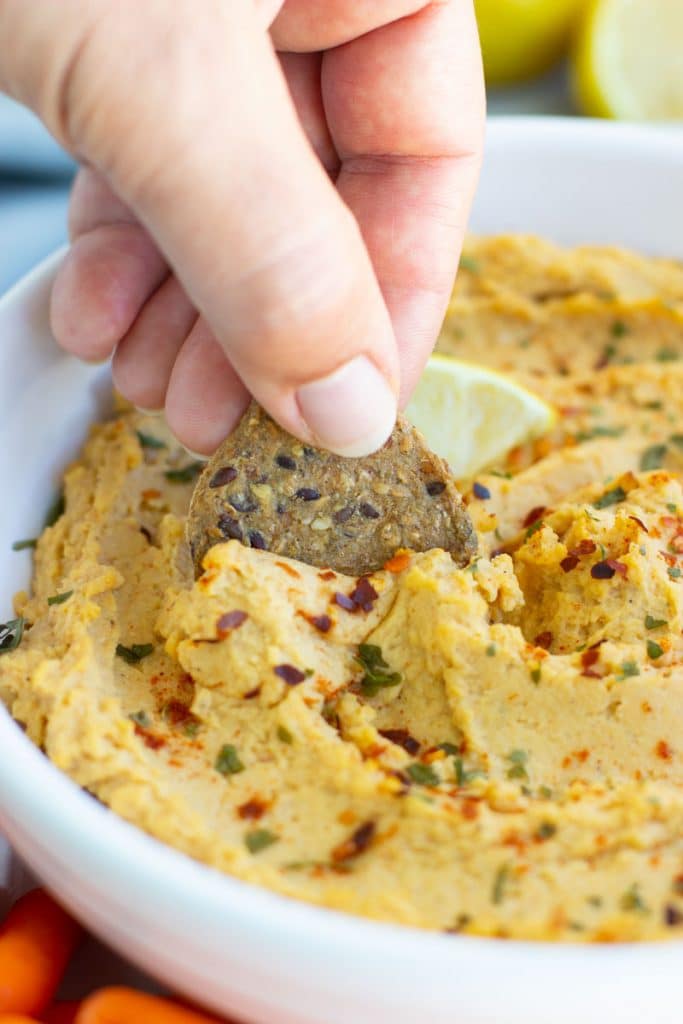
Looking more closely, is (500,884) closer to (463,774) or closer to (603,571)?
(463,774)

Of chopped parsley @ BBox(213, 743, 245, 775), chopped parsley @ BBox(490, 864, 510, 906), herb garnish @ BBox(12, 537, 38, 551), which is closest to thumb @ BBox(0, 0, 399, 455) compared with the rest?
chopped parsley @ BBox(213, 743, 245, 775)

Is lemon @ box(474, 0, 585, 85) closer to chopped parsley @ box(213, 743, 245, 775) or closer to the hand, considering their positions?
the hand

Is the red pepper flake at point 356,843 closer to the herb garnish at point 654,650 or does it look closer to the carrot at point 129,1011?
the carrot at point 129,1011

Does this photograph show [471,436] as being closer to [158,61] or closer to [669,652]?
[669,652]

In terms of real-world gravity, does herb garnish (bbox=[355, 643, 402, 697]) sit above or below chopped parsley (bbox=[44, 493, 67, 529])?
below

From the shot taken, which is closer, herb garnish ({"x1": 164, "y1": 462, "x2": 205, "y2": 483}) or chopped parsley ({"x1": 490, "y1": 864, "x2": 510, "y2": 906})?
chopped parsley ({"x1": 490, "y1": 864, "x2": 510, "y2": 906})

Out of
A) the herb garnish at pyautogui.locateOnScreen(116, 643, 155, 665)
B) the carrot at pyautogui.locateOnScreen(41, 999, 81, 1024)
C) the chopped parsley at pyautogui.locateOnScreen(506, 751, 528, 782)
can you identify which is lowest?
the carrot at pyautogui.locateOnScreen(41, 999, 81, 1024)

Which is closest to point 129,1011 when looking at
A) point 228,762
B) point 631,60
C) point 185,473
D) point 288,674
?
point 228,762
